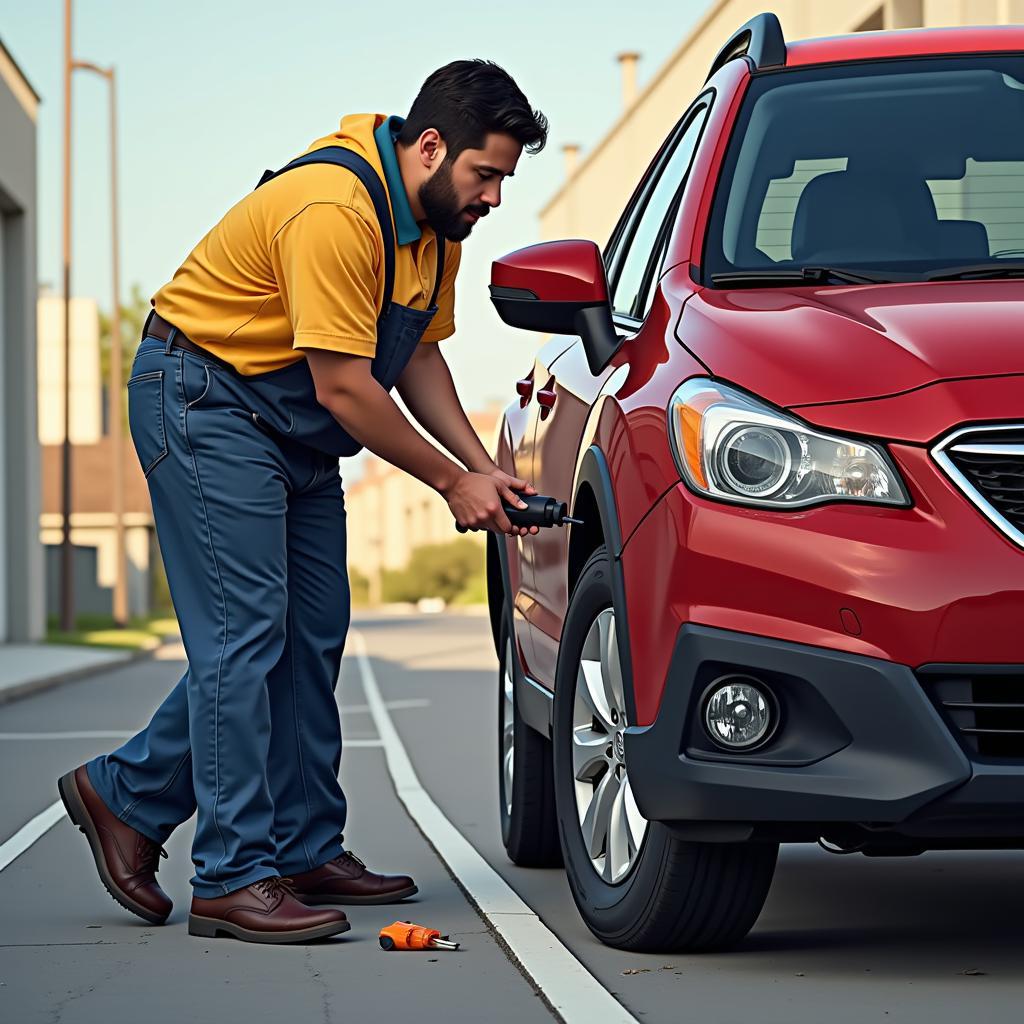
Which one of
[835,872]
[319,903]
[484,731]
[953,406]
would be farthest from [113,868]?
[484,731]

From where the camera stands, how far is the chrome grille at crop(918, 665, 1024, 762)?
3797mm

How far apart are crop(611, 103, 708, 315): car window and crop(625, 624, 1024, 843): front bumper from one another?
122 cm

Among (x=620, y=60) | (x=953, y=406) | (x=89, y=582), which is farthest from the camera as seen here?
(x=89, y=582)

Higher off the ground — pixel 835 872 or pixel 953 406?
pixel 953 406

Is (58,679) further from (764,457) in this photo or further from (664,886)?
(764,457)

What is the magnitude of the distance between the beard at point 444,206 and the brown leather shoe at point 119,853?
1.62 metres

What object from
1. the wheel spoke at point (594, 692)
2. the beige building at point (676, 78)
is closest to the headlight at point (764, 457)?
the wheel spoke at point (594, 692)

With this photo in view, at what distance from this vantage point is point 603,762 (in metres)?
4.70

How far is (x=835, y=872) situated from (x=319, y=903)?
1.48 metres

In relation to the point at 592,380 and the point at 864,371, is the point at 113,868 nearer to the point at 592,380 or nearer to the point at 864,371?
the point at 592,380

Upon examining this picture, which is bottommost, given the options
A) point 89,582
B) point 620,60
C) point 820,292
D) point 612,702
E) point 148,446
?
point 89,582

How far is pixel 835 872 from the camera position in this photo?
232 inches

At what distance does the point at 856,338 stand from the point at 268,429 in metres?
1.62

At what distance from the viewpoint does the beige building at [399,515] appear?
110 meters
